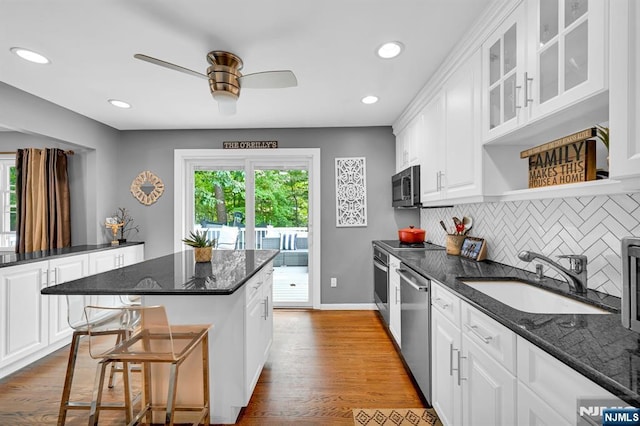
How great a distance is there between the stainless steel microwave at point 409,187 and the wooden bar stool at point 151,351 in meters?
2.29

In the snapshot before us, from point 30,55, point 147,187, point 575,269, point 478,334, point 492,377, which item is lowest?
point 492,377

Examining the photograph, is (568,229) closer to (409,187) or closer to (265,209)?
(409,187)

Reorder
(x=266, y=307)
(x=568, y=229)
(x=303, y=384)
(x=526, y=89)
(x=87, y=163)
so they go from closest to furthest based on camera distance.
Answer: (x=526, y=89)
(x=568, y=229)
(x=303, y=384)
(x=266, y=307)
(x=87, y=163)

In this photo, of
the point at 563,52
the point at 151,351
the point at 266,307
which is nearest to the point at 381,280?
the point at 266,307

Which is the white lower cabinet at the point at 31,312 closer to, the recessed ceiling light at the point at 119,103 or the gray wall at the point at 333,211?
the gray wall at the point at 333,211

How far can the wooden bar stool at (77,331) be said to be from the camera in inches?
67.2

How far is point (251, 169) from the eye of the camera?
4.31 m

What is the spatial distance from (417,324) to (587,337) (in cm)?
128

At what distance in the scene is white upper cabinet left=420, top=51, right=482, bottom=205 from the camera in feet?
6.55

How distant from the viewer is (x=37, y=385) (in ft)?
7.82

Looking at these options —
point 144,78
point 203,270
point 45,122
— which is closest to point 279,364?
point 203,270

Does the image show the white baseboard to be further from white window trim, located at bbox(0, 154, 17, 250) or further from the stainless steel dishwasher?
white window trim, located at bbox(0, 154, 17, 250)

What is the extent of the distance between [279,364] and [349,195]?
2298mm

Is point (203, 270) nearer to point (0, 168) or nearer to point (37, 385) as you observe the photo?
point (37, 385)
